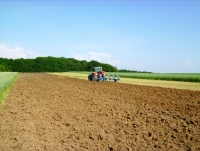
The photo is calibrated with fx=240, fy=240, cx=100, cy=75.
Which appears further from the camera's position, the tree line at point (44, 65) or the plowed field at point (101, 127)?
the tree line at point (44, 65)

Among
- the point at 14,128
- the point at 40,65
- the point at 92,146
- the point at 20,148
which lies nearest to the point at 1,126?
the point at 14,128

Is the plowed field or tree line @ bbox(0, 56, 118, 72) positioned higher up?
tree line @ bbox(0, 56, 118, 72)

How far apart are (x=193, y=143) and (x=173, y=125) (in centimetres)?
155

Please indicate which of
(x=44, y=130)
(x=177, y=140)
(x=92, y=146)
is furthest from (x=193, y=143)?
(x=44, y=130)

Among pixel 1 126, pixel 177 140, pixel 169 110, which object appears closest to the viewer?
pixel 177 140

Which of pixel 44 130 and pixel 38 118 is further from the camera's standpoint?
pixel 38 118

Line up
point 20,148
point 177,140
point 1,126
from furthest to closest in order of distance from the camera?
point 1,126, point 177,140, point 20,148

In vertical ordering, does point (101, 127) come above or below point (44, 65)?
below

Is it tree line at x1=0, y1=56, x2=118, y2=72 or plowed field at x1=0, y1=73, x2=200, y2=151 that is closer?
plowed field at x1=0, y1=73, x2=200, y2=151

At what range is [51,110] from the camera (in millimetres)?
10914

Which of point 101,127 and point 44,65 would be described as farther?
point 44,65

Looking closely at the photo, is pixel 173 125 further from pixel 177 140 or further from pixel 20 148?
pixel 20 148

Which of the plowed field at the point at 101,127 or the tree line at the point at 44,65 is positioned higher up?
the tree line at the point at 44,65

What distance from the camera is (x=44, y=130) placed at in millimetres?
7730
